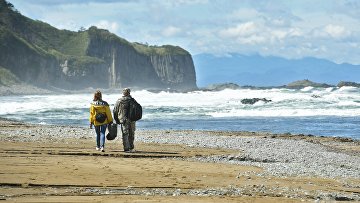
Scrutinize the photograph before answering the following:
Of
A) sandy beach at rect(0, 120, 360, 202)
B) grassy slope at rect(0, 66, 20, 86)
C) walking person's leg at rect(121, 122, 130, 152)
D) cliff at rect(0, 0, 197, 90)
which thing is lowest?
sandy beach at rect(0, 120, 360, 202)

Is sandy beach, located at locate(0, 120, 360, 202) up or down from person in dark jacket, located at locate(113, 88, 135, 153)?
down

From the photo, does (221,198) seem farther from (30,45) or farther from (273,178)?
(30,45)

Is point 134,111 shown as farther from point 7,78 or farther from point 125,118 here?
point 7,78

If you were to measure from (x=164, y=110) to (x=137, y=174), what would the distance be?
45.9 m

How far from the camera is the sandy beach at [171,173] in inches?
460

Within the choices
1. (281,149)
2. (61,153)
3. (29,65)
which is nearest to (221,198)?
(61,153)

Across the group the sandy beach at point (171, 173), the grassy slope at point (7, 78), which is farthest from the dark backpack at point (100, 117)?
the grassy slope at point (7, 78)

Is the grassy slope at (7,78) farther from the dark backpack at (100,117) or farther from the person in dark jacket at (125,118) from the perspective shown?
the dark backpack at (100,117)

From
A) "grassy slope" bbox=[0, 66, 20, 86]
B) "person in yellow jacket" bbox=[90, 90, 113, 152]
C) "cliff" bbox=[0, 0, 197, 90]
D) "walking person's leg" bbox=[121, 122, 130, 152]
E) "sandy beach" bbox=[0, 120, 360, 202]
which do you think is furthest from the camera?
"cliff" bbox=[0, 0, 197, 90]

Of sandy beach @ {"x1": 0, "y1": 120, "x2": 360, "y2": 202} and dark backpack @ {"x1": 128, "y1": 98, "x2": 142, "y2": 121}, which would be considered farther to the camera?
dark backpack @ {"x1": 128, "y1": 98, "x2": 142, "y2": 121}

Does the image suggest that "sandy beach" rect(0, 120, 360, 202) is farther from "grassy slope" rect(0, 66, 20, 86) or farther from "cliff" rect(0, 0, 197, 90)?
"cliff" rect(0, 0, 197, 90)

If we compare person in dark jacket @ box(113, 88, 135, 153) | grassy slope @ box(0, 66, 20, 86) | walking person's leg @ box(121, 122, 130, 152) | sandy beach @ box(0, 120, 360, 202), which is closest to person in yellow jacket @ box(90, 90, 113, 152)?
person in dark jacket @ box(113, 88, 135, 153)

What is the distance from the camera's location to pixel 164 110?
59.7 m

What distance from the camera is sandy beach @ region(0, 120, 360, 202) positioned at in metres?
11.7
